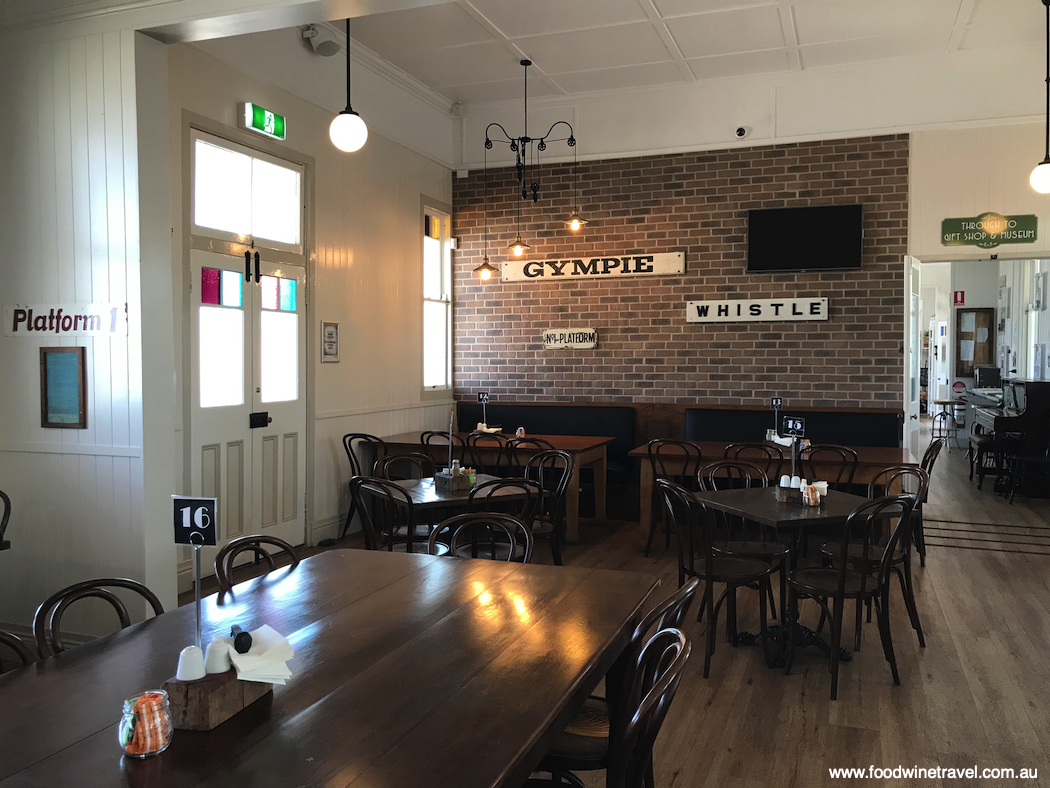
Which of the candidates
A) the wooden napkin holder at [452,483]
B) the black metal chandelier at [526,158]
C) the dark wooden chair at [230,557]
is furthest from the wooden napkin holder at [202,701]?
the black metal chandelier at [526,158]

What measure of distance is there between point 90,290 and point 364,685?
2.70 metres

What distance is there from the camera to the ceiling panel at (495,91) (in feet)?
24.8

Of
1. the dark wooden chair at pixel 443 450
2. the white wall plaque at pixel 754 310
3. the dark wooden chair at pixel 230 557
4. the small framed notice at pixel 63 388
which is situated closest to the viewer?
the dark wooden chair at pixel 230 557

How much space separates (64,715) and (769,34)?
648 centimetres

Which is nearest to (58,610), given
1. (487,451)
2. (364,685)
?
(364,685)

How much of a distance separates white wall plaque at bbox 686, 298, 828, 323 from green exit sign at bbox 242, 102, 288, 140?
3887mm

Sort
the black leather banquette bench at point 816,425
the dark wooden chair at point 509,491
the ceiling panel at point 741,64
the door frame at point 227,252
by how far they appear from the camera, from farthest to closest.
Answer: the black leather banquette bench at point 816,425 → the ceiling panel at point 741,64 → the door frame at point 227,252 → the dark wooden chair at point 509,491

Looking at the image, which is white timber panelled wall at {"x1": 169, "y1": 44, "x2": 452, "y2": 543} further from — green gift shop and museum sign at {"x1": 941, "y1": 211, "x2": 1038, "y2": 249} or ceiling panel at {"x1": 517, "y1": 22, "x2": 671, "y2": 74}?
green gift shop and museum sign at {"x1": 941, "y1": 211, "x2": 1038, "y2": 249}

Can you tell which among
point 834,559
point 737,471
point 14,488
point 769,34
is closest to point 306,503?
point 14,488

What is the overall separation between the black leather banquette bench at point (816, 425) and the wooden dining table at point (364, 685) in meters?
4.91

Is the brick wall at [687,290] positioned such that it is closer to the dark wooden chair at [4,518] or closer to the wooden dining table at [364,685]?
the dark wooden chair at [4,518]

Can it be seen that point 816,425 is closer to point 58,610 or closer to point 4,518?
point 4,518

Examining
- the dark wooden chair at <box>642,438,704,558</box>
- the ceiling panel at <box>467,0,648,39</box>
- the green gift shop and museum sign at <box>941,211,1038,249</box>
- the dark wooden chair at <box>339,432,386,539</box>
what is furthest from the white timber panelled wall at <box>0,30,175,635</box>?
the green gift shop and museum sign at <box>941,211,1038,249</box>

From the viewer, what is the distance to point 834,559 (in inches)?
173
